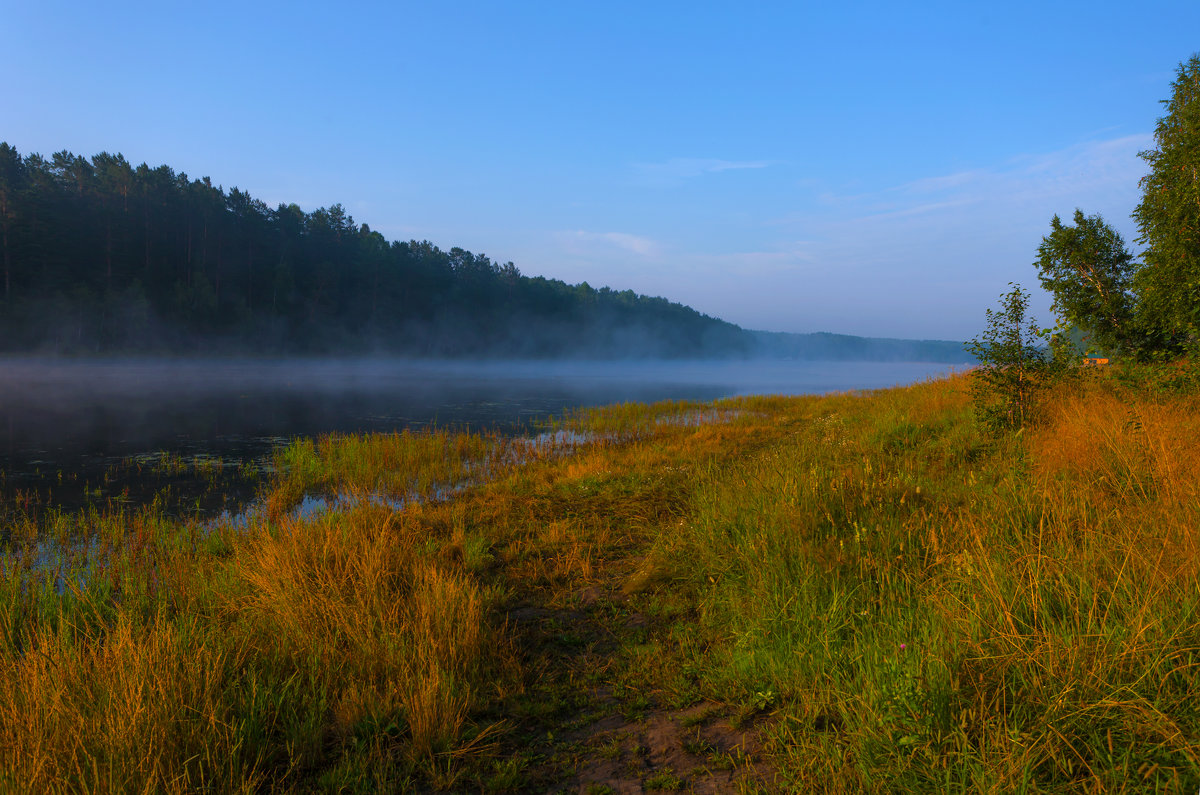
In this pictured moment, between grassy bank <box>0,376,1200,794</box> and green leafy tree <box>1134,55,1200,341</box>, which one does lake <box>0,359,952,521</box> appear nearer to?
grassy bank <box>0,376,1200,794</box>

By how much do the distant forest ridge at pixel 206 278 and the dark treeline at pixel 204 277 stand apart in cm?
16

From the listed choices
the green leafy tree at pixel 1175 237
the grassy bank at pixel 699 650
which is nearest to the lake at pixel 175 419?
the grassy bank at pixel 699 650

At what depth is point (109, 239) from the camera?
5894 cm

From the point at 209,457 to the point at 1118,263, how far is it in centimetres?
2599

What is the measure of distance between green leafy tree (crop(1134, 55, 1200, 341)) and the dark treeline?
7567 centimetres

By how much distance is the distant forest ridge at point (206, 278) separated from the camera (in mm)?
53469

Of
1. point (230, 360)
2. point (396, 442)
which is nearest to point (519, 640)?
point (396, 442)

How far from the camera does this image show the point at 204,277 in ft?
211

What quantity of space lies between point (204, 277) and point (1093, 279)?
79071 millimetres

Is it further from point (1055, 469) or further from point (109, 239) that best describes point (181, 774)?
point (109, 239)

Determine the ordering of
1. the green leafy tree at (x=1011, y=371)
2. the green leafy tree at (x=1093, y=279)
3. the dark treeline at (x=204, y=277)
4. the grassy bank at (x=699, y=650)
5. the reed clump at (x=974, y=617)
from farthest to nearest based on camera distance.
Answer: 1. the dark treeline at (x=204, y=277)
2. the green leafy tree at (x=1093, y=279)
3. the green leafy tree at (x=1011, y=371)
4. the grassy bank at (x=699, y=650)
5. the reed clump at (x=974, y=617)

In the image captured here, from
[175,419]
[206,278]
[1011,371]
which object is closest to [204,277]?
[206,278]

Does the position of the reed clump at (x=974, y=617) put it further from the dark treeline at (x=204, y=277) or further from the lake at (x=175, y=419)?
the dark treeline at (x=204, y=277)

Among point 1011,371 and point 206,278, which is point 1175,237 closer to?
point 1011,371
